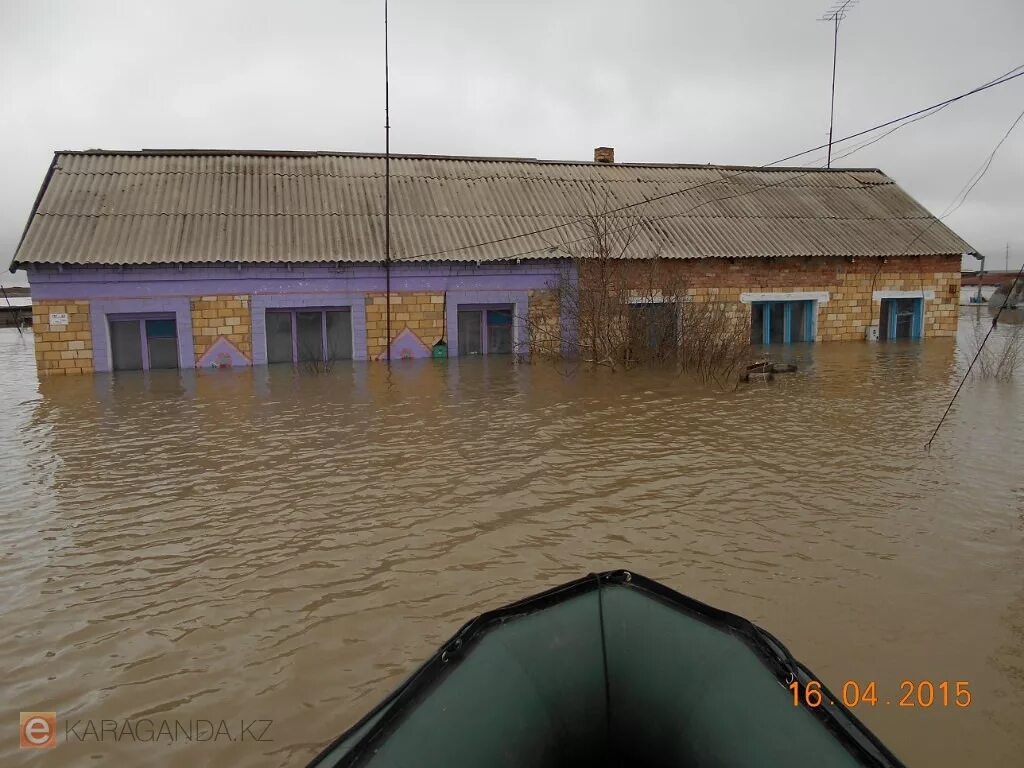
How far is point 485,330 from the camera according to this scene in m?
17.7

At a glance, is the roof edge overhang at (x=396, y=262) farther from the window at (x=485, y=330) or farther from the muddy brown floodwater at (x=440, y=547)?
the muddy brown floodwater at (x=440, y=547)

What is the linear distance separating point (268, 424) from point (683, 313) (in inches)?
342

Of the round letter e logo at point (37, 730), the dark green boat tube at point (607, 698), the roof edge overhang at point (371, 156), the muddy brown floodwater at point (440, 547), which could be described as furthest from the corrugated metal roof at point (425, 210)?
the dark green boat tube at point (607, 698)

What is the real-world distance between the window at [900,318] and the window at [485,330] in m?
12.0

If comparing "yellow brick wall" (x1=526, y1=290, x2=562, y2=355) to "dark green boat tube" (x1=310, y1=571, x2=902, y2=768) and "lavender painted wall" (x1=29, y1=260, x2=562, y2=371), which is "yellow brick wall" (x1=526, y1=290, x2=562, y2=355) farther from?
"dark green boat tube" (x1=310, y1=571, x2=902, y2=768)

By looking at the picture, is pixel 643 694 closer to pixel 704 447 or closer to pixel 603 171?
pixel 704 447

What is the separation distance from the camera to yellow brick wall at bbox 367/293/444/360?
1658cm

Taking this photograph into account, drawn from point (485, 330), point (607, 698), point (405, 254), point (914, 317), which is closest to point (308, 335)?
point (405, 254)

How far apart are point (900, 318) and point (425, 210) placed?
49.7 feet

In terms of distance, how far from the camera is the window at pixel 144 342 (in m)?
15.4

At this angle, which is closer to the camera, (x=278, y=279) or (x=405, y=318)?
(x=278, y=279)

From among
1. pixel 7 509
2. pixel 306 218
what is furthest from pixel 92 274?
pixel 7 509

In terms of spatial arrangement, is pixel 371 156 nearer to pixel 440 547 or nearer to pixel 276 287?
pixel 276 287

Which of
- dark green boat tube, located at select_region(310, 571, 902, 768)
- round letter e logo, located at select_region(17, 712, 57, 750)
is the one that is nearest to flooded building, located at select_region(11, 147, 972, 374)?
dark green boat tube, located at select_region(310, 571, 902, 768)
